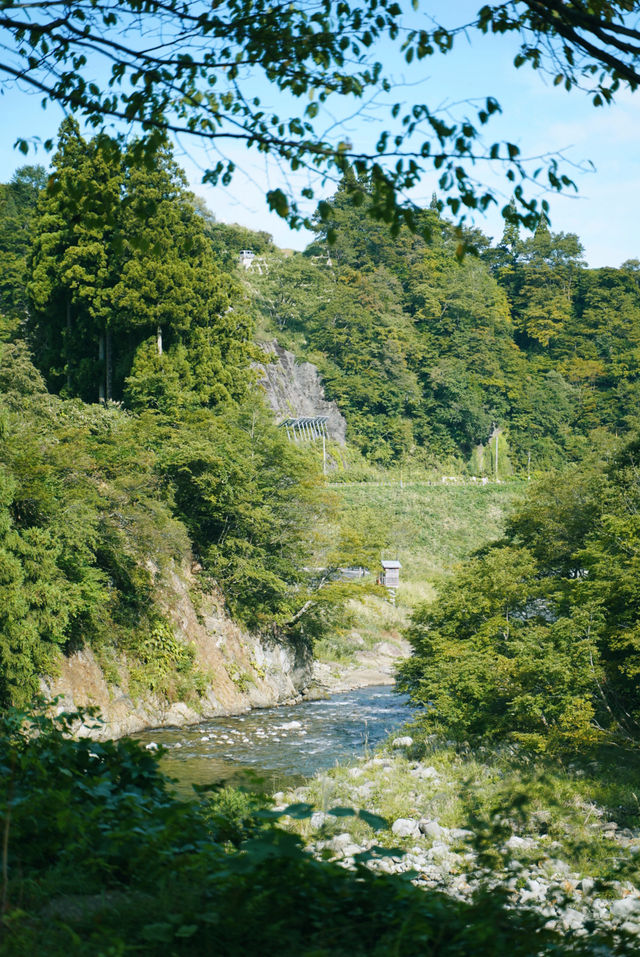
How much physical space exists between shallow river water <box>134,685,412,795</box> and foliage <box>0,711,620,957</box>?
808cm

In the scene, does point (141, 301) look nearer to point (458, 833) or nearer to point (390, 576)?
point (390, 576)

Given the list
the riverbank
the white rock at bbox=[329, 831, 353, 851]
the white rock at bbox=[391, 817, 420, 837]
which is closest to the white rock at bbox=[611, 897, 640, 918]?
the white rock at bbox=[329, 831, 353, 851]

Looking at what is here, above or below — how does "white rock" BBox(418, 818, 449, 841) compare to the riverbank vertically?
above

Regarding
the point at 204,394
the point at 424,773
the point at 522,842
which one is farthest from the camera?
the point at 204,394

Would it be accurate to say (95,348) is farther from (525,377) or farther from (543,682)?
(525,377)

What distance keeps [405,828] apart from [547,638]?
4788 mm

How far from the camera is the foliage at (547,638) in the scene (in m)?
13.3

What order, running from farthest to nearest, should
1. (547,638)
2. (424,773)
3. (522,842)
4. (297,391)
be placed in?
(297,391) → (547,638) → (424,773) → (522,842)

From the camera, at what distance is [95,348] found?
3122 cm

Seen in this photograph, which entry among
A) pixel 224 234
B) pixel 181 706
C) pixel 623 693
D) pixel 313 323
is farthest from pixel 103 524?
pixel 224 234

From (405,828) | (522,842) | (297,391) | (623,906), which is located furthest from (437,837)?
(297,391)

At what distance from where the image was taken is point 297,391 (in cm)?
4959

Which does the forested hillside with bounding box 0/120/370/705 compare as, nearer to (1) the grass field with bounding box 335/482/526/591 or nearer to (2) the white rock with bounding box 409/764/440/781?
(2) the white rock with bounding box 409/764/440/781

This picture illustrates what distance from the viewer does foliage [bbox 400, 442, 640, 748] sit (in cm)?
1330
